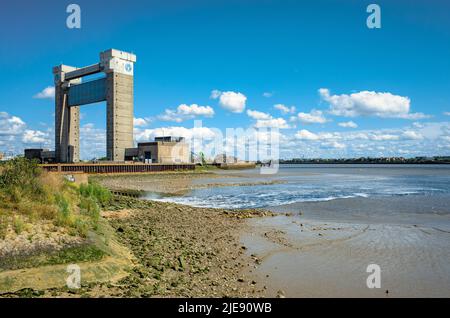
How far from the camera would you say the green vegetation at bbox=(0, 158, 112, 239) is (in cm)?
1203

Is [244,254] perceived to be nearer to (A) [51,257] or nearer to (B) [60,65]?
(A) [51,257]

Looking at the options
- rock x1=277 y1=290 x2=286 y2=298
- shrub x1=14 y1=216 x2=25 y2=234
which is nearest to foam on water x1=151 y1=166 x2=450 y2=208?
shrub x1=14 y1=216 x2=25 y2=234

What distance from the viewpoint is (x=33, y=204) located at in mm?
13062

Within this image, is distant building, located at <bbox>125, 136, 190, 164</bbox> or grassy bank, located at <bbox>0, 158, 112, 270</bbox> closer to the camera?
grassy bank, located at <bbox>0, 158, 112, 270</bbox>

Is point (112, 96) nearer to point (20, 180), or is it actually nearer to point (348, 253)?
point (20, 180)

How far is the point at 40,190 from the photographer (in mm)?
14859

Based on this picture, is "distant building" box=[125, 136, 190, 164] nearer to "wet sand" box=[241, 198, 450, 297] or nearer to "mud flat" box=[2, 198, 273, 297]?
"mud flat" box=[2, 198, 273, 297]

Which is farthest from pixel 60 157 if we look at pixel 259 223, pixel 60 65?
pixel 259 223

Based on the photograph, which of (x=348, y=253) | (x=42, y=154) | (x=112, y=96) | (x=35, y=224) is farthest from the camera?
(x=42, y=154)

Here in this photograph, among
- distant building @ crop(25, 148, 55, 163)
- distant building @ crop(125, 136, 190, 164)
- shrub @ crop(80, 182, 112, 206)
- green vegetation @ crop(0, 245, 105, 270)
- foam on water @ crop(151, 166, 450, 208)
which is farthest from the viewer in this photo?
distant building @ crop(25, 148, 55, 163)

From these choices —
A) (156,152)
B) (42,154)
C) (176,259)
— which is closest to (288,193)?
(176,259)

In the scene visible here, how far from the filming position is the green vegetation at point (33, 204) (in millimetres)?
12031

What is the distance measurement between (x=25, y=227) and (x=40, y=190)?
12.8ft
